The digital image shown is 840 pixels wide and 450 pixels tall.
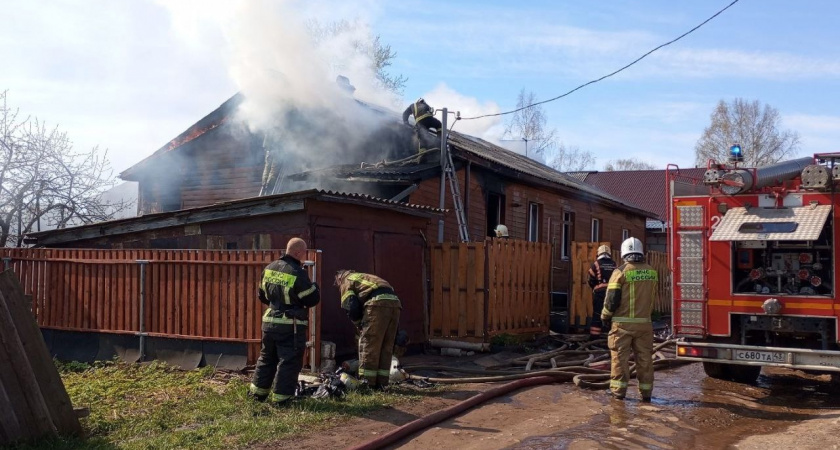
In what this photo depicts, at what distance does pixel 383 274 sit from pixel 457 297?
1583 mm

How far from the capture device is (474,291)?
11.9 metres

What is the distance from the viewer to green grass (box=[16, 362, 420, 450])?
6.12 meters

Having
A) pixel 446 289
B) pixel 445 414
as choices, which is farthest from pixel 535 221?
pixel 445 414

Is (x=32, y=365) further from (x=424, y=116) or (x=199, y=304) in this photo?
(x=424, y=116)

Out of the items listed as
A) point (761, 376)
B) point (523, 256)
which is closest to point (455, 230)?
point (523, 256)

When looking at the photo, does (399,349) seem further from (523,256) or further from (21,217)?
(21,217)

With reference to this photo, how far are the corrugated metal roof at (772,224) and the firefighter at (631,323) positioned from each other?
41.1 inches

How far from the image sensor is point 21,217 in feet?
48.3

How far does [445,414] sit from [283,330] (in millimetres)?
1784

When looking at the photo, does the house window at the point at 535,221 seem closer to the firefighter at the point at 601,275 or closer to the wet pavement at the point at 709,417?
the firefighter at the point at 601,275

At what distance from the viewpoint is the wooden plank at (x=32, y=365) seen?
5.75 m

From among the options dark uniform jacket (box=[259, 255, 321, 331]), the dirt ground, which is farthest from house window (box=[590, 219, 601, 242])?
dark uniform jacket (box=[259, 255, 321, 331])

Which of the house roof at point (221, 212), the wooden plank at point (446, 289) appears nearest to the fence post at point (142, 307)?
the house roof at point (221, 212)

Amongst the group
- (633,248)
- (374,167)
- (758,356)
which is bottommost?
(758,356)
